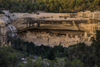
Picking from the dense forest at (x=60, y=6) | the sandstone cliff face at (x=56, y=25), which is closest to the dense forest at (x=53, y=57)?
the sandstone cliff face at (x=56, y=25)

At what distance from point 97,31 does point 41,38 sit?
5824mm

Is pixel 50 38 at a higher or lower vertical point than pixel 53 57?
higher

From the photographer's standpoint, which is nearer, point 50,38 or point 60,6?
point 50,38

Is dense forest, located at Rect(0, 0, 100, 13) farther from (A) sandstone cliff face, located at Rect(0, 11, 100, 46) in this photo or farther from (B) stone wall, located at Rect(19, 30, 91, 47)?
(B) stone wall, located at Rect(19, 30, 91, 47)

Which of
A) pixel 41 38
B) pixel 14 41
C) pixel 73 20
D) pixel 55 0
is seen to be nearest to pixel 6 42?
pixel 14 41

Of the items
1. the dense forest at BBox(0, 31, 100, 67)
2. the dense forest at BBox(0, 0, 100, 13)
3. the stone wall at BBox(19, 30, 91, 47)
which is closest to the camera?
the dense forest at BBox(0, 31, 100, 67)

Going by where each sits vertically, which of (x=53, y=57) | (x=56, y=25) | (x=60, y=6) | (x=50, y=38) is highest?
(x=60, y=6)

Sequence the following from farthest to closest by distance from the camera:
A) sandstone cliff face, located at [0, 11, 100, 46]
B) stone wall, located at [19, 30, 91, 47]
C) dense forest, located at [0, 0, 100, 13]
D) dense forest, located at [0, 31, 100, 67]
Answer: dense forest, located at [0, 0, 100, 13]
stone wall, located at [19, 30, 91, 47]
sandstone cliff face, located at [0, 11, 100, 46]
dense forest, located at [0, 31, 100, 67]

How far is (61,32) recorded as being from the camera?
1552 centimetres

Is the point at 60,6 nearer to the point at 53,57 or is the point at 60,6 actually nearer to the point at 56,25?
the point at 56,25

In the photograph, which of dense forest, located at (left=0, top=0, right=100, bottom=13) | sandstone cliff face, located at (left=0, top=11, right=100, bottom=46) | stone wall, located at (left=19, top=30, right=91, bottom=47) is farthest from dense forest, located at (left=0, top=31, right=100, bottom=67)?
dense forest, located at (left=0, top=0, right=100, bottom=13)

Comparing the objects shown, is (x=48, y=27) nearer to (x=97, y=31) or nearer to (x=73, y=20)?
(x=73, y=20)

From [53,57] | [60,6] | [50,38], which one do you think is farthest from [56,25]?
[53,57]

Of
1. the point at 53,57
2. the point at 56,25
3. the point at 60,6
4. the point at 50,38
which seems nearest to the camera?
the point at 53,57
